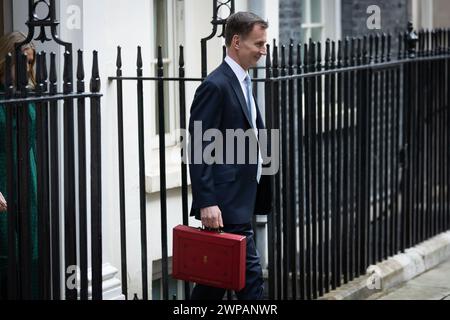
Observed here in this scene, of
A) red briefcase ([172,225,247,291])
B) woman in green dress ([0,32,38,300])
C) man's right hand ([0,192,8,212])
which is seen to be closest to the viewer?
man's right hand ([0,192,8,212])

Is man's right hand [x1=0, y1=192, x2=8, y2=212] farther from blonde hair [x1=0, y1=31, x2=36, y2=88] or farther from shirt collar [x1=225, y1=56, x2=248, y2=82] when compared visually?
shirt collar [x1=225, y1=56, x2=248, y2=82]

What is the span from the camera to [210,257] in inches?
245

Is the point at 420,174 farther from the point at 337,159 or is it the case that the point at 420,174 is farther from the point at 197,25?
the point at 197,25

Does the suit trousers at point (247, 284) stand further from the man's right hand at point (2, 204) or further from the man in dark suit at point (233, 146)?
the man's right hand at point (2, 204)

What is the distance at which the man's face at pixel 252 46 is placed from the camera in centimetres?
630

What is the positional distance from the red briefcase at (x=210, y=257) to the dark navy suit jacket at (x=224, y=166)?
6.5 inches

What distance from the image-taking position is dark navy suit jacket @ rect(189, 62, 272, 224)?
6.18m

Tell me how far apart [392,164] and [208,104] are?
357 centimetres

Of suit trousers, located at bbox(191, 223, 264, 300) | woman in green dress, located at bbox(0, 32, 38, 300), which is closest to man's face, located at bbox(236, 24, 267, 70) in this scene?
suit trousers, located at bbox(191, 223, 264, 300)

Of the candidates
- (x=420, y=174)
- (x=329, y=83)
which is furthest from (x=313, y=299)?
(x=420, y=174)

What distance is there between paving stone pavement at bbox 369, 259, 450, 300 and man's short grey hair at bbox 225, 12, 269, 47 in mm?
3176

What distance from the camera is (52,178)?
235 inches

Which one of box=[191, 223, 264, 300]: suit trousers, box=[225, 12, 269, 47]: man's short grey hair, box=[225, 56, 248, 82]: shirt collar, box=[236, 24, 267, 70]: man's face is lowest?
box=[191, 223, 264, 300]: suit trousers

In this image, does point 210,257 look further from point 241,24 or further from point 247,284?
point 241,24
